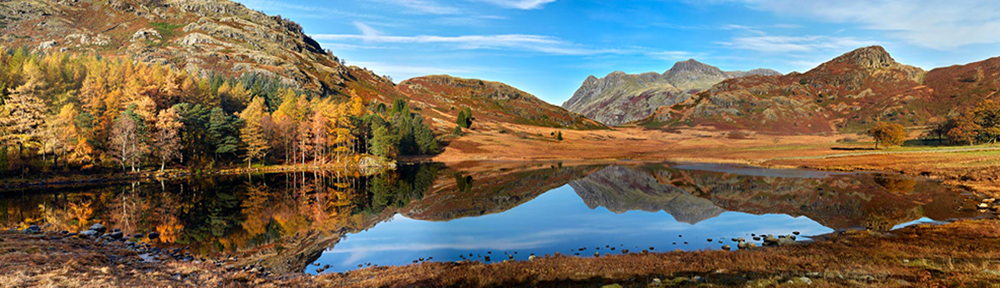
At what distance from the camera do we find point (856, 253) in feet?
67.1

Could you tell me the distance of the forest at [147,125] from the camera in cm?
6222

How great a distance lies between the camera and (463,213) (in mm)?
42938

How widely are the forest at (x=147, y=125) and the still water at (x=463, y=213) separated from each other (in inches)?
485

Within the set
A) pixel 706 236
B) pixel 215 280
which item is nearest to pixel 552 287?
pixel 215 280

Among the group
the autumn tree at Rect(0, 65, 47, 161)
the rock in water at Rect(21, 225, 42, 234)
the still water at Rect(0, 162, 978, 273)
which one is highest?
the autumn tree at Rect(0, 65, 47, 161)

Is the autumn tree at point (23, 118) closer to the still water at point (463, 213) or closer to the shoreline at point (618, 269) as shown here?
the still water at point (463, 213)

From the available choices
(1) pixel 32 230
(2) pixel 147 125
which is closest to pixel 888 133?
(1) pixel 32 230

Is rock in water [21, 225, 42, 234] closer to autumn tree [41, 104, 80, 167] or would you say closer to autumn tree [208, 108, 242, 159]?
autumn tree [41, 104, 80, 167]

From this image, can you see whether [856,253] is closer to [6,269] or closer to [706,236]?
[706,236]

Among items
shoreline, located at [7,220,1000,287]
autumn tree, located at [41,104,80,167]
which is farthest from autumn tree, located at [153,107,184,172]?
shoreline, located at [7,220,1000,287]

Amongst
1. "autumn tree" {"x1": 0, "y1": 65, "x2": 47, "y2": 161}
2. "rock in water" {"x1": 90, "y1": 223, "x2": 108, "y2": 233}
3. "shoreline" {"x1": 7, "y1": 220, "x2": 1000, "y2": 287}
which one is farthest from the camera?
"autumn tree" {"x1": 0, "y1": 65, "x2": 47, "y2": 161}

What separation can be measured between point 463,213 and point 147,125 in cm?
6325

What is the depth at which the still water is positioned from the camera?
1116 inches

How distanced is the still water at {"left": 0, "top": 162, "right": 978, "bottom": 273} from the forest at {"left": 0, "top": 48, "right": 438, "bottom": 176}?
40.4ft
